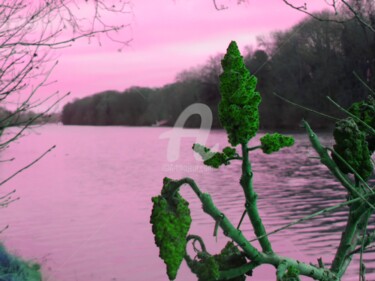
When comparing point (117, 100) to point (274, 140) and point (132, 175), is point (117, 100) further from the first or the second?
point (274, 140)

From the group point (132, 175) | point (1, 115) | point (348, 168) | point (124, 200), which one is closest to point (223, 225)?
point (348, 168)

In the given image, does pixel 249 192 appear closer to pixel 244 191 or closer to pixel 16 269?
pixel 244 191

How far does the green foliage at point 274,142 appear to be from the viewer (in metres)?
2.02

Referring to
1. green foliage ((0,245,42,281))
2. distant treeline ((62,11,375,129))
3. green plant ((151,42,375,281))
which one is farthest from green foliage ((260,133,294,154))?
distant treeline ((62,11,375,129))

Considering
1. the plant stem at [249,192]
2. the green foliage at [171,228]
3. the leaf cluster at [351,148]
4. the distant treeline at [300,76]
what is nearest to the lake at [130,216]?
the leaf cluster at [351,148]

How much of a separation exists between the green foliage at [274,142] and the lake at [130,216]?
31cm

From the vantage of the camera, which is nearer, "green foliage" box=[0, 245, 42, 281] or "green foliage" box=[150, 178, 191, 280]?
"green foliage" box=[150, 178, 191, 280]

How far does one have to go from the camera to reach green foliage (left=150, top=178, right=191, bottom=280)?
6.05 ft

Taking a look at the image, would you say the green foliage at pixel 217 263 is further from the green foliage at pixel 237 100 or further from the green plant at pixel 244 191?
the green foliage at pixel 237 100

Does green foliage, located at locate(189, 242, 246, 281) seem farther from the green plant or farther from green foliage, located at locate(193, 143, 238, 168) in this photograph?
green foliage, located at locate(193, 143, 238, 168)

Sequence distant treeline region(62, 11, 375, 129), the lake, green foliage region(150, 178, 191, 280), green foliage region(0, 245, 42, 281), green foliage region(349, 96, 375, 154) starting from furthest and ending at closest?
distant treeline region(62, 11, 375, 129)
the lake
green foliage region(0, 245, 42, 281)
green foliage region(349, 96, 375, 154)
green foliage region(150, 178, 191, 280)

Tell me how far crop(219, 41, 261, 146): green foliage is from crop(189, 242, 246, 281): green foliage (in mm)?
438

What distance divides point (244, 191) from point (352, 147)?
487 mm

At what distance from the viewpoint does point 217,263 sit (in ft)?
7.23
